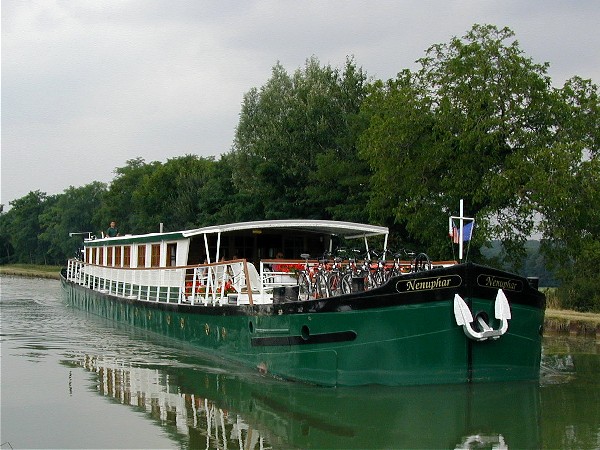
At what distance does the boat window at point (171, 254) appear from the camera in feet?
77.1

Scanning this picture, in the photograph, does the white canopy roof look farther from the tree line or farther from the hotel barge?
the tree line

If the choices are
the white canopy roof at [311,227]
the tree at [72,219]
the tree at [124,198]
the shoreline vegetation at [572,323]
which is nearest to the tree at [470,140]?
the shoreline vegetation at [572,323]

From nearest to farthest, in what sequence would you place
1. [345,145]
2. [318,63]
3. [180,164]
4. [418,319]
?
[418,319] < [345,145] < [318,63] < [180,164]

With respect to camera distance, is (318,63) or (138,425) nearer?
(138,425)

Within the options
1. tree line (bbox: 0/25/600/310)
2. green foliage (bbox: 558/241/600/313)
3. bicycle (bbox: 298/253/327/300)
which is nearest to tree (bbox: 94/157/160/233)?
tree line (bbox: 0/25/600/310)

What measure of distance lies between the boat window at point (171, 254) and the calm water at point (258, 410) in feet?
15.1

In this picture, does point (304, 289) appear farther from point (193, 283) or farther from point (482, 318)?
point (193, 283)

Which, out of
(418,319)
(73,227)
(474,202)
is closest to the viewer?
(418,319)

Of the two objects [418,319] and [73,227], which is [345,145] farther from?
[73,227]

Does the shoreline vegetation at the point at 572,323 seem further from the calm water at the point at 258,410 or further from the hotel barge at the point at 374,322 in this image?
the hotel barge at the point at 374,322

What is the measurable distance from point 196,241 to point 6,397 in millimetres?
9081

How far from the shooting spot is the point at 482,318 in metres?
14.7

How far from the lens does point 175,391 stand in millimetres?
15617

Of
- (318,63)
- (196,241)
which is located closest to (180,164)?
(318,63)
